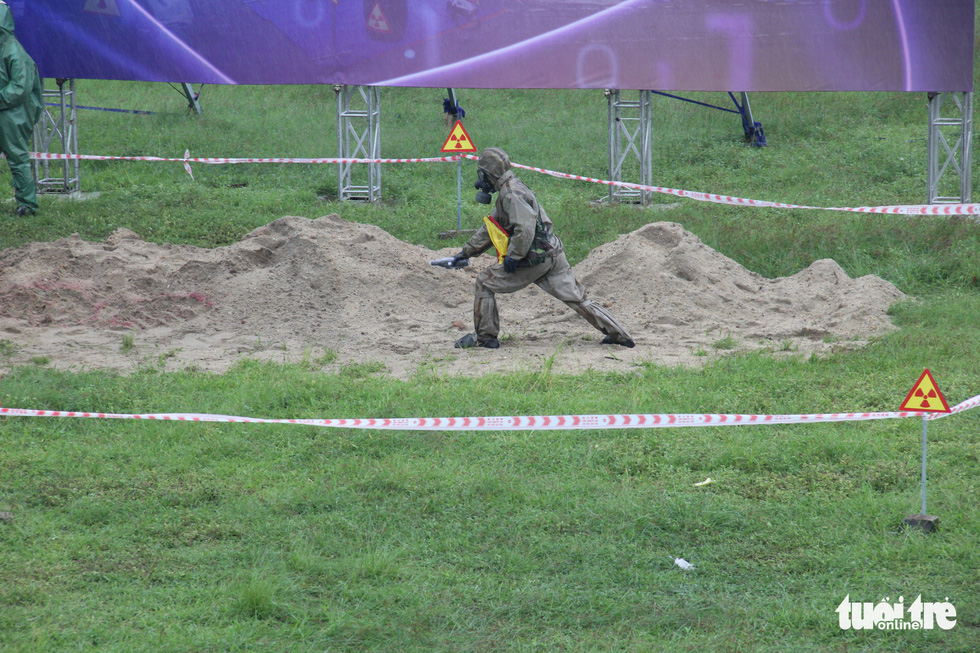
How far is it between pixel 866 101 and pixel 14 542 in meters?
19.3

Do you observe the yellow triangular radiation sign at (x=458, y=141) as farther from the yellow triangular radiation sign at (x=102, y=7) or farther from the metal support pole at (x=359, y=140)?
the yellow triangular radiation sign at (x=102, y=7)

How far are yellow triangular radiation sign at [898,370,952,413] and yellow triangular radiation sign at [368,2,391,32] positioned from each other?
33.7ft

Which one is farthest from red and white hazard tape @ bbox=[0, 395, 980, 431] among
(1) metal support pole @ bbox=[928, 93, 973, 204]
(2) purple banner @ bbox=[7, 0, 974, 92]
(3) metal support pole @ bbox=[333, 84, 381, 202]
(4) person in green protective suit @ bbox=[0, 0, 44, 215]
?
(4) person in green protective suit @ bbox=[0, 0, 44, 215]

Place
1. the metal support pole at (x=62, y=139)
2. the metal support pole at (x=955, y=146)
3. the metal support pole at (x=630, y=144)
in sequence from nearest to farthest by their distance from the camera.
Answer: the metal support pole at (x=955, y=146)
the metal support pole at (x=630, y=144)
the metal support pole at (x=62, y=139)

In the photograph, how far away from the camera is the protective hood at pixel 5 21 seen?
13102 millimetres

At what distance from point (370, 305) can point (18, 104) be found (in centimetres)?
662

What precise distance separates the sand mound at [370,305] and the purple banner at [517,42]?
10.1ft

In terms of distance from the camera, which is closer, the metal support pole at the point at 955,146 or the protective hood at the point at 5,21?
the metal support pole at the point at 955,146

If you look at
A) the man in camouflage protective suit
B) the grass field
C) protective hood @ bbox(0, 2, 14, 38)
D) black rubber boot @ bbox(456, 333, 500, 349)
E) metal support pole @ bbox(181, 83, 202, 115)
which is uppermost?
protective hood @ bbox(0, 2, 14, 38)

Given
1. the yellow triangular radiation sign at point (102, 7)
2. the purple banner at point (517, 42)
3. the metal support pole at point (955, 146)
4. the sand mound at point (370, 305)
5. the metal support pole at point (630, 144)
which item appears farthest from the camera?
the yellow triangular radiation sign at point (102, 7)

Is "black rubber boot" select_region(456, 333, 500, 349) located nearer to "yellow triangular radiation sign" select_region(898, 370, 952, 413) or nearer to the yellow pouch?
the yellow pouch

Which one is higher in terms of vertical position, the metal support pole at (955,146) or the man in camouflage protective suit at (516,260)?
the metal support pole at (955,146)

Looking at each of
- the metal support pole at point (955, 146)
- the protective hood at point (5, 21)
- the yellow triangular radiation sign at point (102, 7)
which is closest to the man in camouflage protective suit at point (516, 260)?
the metal support pole at point (955, 146)

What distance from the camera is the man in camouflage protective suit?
8594 millimetres
